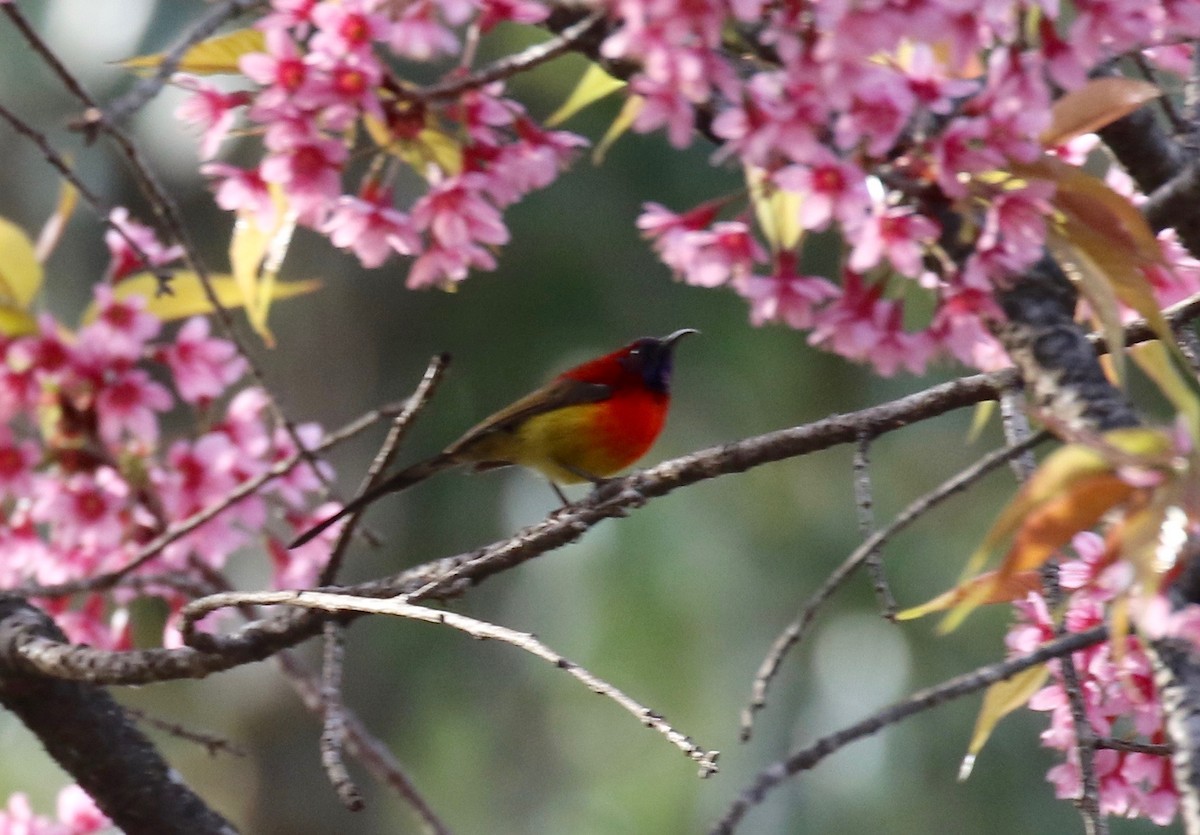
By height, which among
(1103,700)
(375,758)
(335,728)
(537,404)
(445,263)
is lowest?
(375,758)

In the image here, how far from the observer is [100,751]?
216 cm

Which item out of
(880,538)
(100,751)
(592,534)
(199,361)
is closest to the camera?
(880,538)

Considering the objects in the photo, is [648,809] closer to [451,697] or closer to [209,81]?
[451,697]

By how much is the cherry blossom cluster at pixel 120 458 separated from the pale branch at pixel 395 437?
809mm

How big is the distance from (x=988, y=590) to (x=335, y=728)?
0.65m

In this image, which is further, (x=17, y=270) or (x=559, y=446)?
(x=559, y=446)

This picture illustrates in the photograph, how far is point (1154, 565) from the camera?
1.12 m

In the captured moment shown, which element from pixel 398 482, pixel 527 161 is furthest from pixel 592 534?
pixel 527 161

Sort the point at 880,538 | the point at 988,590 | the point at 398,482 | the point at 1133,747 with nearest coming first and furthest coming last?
the point at 988,590, the point at 880,538, the point at 1133,747, the point at 398,482

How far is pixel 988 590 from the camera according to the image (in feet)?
3.95

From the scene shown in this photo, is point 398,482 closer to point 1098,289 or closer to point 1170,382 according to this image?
point 1098,289

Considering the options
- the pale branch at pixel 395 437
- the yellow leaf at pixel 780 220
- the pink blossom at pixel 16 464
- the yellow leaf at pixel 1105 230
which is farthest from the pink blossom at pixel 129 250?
the yellow leaf at pixel 1105 230

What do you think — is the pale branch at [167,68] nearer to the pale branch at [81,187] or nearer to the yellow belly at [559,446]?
the pale branch at [81,187]

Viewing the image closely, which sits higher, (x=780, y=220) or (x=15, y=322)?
(x=780, y=220)
